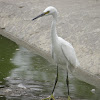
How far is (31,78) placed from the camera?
323 inches

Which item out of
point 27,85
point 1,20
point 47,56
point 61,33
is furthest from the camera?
point 1,20

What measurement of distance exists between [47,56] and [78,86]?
224 cm

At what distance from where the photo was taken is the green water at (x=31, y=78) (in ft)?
23.9

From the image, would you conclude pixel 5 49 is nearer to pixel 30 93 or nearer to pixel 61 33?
pixel 61 33

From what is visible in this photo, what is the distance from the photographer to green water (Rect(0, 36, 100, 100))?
729cm

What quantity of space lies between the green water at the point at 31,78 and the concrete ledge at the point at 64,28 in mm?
374

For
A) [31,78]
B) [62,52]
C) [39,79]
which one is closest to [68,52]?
[62,52]

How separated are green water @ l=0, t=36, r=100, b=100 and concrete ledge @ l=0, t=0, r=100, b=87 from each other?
1.23 feet

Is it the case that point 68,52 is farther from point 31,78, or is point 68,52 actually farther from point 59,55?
point 31,78

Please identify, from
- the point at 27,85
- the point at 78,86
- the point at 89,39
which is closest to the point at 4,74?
the point at 27,85

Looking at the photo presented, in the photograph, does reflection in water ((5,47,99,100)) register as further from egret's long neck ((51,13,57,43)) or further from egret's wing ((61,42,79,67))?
egret's long neck ((51,13,57,43))

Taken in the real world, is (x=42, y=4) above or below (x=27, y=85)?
above

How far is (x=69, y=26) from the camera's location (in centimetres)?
1088

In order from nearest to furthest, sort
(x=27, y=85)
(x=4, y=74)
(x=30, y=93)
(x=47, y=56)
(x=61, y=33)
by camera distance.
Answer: (x=30, y=93)
(x=27, y=85)
(x=4, y=74)
(x=47, y=56)
(x=61, y=33)
